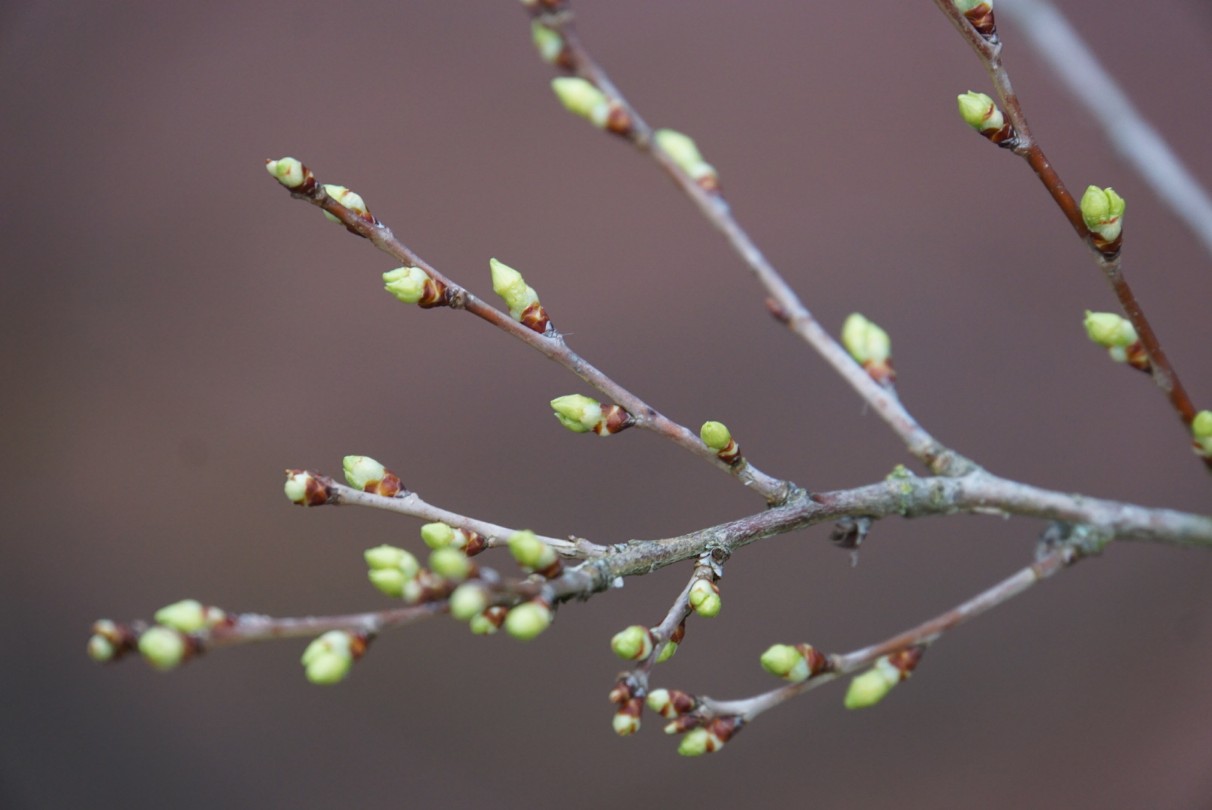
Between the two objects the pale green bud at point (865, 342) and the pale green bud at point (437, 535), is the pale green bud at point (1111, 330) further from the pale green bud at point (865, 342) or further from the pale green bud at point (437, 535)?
the pale green bud at point (437, 535)

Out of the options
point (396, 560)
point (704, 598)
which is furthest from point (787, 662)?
point (396, 560)

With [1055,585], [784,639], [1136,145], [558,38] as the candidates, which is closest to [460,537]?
[558,38]

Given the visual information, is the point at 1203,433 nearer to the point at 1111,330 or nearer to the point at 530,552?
the point at 1111,330

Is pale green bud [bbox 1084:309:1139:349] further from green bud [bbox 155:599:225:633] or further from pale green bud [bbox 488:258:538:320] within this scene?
green bud [bbox 155:599:225:633]

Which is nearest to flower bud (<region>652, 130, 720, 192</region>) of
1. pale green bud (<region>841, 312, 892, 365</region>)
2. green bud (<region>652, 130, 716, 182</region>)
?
green bud (<region>652, 130, 716, 182</region>)

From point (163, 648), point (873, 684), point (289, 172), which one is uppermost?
point (289, 172)

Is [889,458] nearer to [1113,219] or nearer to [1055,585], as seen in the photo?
[1055,585]
